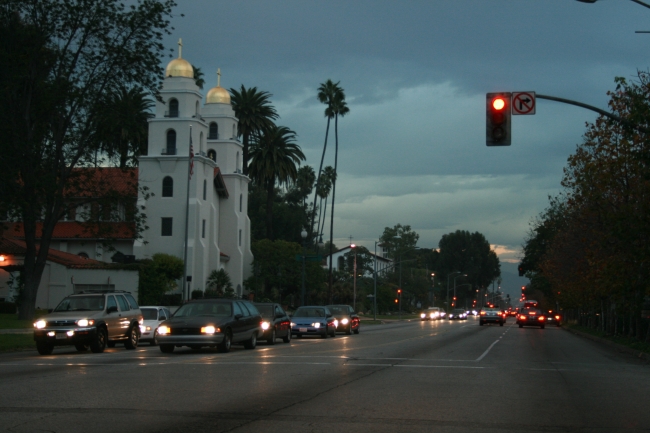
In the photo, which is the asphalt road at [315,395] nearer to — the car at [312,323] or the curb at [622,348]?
the curb at [622,348]

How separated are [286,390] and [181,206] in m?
51.3

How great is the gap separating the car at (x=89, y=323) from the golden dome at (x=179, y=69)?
41708 mm

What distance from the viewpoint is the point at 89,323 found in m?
21.8

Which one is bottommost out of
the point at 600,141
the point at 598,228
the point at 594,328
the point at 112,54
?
the point at 594,328

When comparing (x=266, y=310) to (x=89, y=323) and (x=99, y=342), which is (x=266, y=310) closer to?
(x=99, y=342)

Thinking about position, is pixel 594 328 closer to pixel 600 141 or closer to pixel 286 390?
pixel 600 141

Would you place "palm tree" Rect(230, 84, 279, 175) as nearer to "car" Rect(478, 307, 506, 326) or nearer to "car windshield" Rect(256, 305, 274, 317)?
"car" Rect(478, 307, 506, 326)

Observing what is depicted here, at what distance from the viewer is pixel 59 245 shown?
6556 cm

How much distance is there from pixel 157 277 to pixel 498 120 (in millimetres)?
43032

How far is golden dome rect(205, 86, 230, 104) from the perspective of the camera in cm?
7338

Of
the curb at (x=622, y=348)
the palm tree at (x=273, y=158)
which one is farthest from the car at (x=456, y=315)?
the curb at (x=622, y=348)

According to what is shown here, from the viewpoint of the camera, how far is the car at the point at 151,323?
2830cm

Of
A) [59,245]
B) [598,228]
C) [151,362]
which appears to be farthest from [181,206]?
[151,362]

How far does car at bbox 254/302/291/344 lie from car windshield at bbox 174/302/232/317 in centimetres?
368
